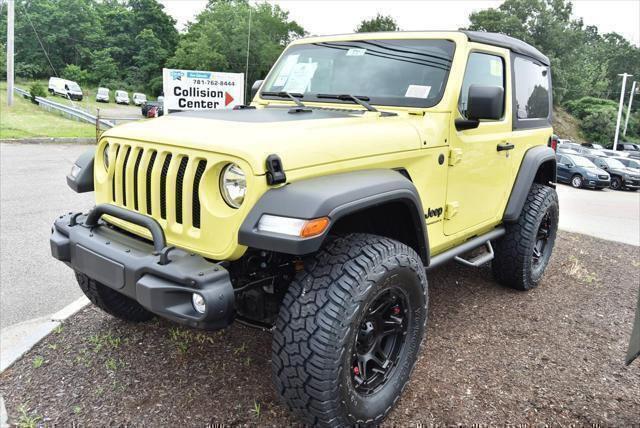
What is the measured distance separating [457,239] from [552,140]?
2218mm

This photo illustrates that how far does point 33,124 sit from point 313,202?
66.9ft

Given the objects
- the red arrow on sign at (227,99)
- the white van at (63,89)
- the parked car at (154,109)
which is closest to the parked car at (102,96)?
the white van at (63,89)

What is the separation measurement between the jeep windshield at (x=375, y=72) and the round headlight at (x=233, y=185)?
1349mm

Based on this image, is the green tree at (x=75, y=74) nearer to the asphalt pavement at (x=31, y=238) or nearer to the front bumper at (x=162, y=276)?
the asphalt pavement at (x=31, y=238)

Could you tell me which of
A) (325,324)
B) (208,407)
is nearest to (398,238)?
(325,324)

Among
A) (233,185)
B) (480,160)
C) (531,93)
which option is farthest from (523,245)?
(233,185)

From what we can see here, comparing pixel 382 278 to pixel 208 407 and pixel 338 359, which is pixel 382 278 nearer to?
pixel 338 359

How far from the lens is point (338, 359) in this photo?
2.24 metres

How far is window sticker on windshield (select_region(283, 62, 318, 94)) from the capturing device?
12.4 ft

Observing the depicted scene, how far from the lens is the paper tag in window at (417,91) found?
10.8 ft

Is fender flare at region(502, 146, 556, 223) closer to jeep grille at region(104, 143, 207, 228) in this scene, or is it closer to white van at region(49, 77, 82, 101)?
jeep grille at region(104, 143, 207, 228)

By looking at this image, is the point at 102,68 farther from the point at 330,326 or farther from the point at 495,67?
the point at 330,326

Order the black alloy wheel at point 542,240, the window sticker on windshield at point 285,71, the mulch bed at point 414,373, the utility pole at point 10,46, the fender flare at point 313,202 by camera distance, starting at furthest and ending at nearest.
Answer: the utility pole at point 10,46, the black alloy wheel at point 542,240, the window sticker on windshield at point 285,71, the mulch bed at point 414,373, the fender flare at point 313,202

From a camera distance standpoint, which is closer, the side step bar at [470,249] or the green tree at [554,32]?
the side step bar at [470,249]
